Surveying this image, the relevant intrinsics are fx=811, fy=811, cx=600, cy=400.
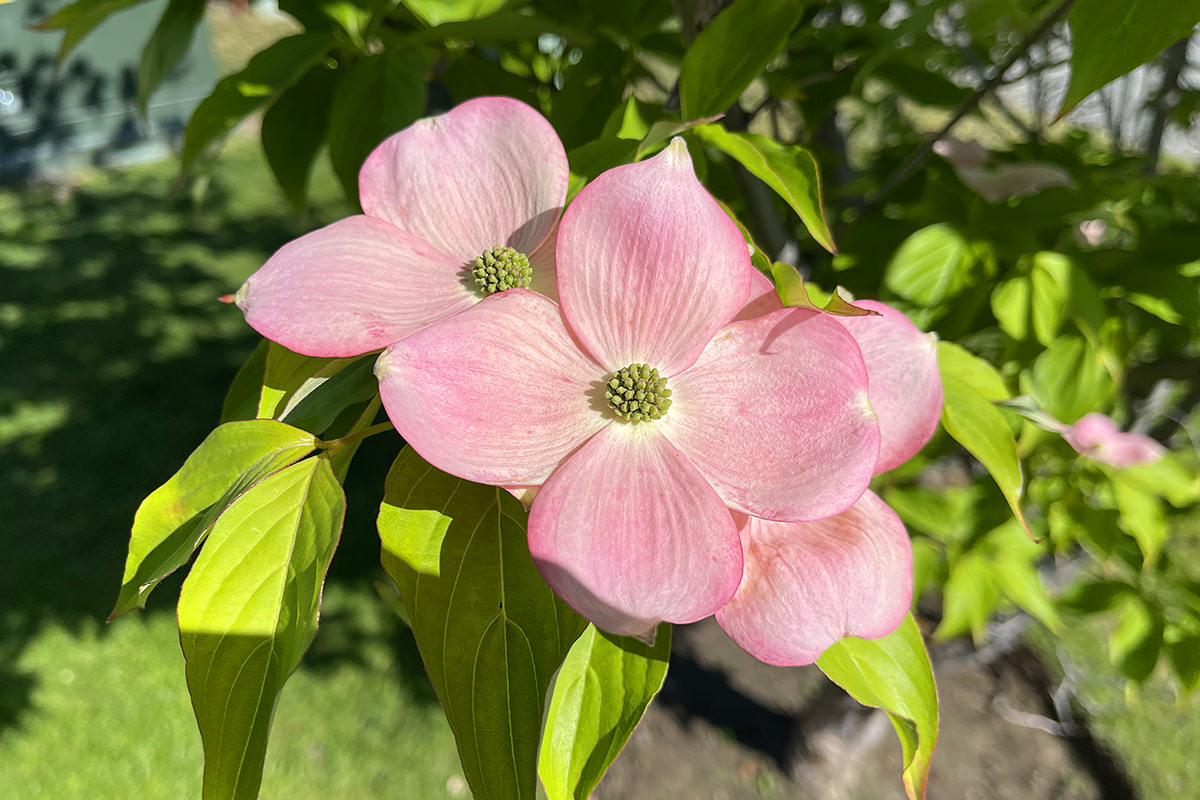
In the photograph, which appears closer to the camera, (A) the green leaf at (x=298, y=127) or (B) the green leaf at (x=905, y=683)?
(B) the green leaf at (x=905, y=683)

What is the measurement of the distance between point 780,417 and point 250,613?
299 mm

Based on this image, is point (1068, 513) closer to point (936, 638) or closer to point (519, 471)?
point (936, 638)

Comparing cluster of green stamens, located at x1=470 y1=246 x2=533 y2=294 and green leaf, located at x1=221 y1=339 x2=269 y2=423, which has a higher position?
cluster of green stamens, located at x1=470 y1=246 x2=533 y2=294

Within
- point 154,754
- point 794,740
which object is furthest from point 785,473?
point 154,754

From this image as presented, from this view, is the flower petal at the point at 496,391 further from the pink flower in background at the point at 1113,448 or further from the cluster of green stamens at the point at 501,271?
the pink flower in background at the point at 1113,448

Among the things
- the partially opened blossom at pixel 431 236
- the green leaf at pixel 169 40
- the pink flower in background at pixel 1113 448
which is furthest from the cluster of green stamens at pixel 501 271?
the pink flower in background at pixel 1113 448

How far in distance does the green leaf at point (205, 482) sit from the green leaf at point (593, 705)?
201mm

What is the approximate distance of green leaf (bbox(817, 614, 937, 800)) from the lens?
476 mm

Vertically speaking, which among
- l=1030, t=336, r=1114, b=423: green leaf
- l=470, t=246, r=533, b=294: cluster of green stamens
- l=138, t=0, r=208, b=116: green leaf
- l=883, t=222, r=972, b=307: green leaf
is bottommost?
l=1030, t=336, r=1114, b=423: green leaf

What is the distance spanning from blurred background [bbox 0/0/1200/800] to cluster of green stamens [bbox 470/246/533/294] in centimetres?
12

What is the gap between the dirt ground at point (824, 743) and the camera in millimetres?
1960

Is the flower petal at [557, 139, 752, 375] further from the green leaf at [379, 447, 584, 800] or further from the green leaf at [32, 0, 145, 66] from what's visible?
the green leaf at [32, 0, 145, 66]

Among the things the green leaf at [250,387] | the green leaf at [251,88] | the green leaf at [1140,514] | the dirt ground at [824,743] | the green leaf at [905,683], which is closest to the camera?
the green leaf at [905,683]

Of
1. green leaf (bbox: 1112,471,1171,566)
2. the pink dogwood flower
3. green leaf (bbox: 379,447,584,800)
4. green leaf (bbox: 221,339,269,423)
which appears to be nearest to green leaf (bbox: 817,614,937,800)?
the pink dogwood flower
